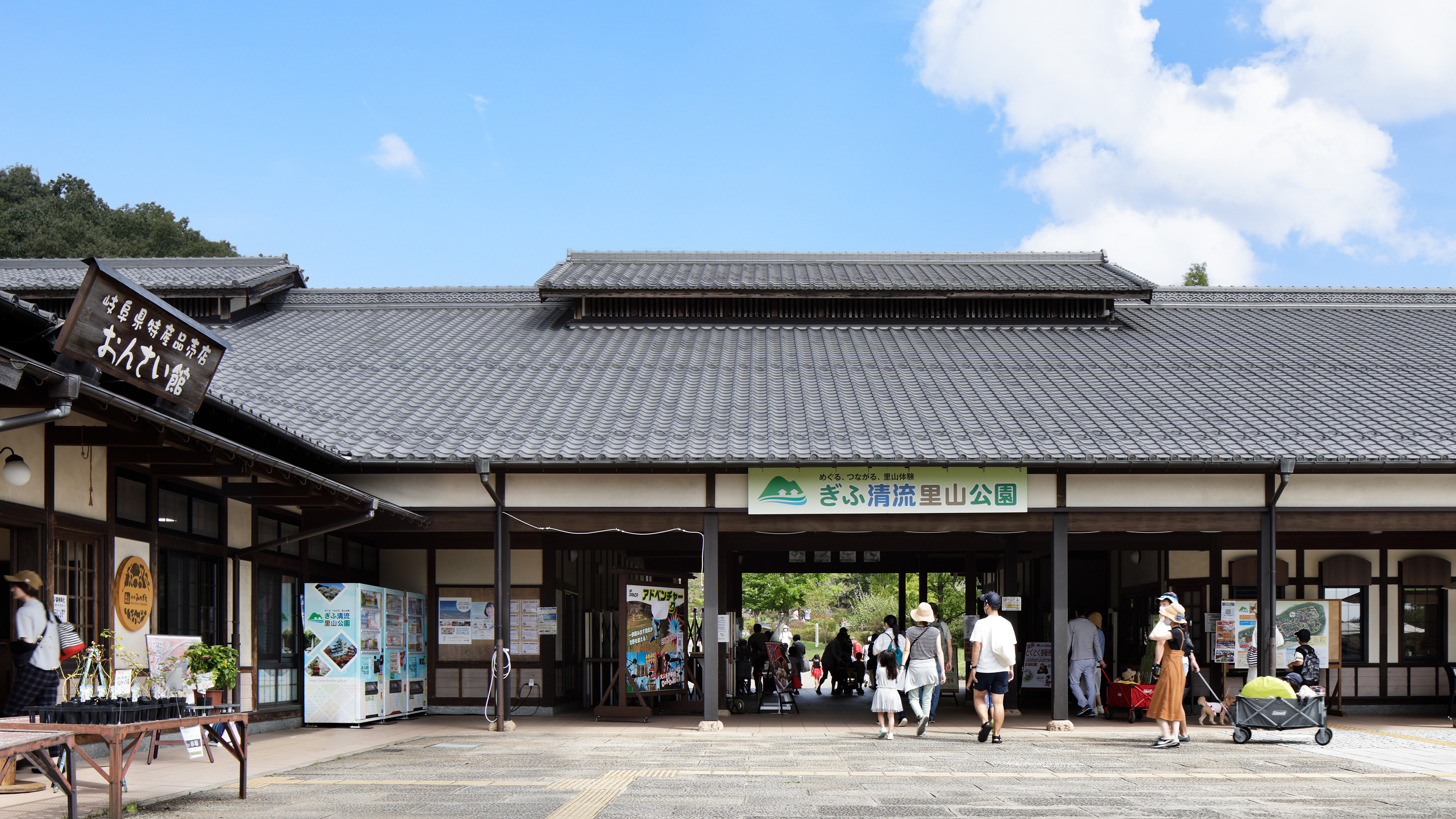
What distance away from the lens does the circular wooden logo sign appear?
10.3 metres

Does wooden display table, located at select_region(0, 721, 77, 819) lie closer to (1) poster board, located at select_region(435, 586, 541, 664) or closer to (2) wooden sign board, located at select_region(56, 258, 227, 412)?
(2) wooden sign board, located at select_region(56, 258, 227, 412)

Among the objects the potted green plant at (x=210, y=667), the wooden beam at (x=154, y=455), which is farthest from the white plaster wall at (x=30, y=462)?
the potted green plant at (x=210, y=667)

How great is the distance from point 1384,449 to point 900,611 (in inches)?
Answer: 431

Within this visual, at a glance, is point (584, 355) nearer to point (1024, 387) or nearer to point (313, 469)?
point (313, 469)

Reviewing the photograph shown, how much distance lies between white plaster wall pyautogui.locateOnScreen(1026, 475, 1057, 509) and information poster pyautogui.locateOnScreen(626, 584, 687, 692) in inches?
187

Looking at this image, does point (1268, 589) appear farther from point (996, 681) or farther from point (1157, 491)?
point (996, 681)

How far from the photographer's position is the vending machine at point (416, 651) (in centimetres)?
1510

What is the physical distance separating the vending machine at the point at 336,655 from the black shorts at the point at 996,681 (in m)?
6.99

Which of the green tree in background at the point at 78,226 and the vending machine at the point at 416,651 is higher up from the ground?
the green tree in background at the point at 78,226

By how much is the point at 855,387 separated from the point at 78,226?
3414 centimetres

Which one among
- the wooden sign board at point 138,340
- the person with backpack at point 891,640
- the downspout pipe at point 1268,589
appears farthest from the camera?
the person with backpack at point 891,640

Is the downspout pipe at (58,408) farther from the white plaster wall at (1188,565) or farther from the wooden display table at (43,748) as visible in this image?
the white plaster wall at (1188,565)

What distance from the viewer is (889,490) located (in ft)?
44.0

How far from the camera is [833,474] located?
44.0 ft
